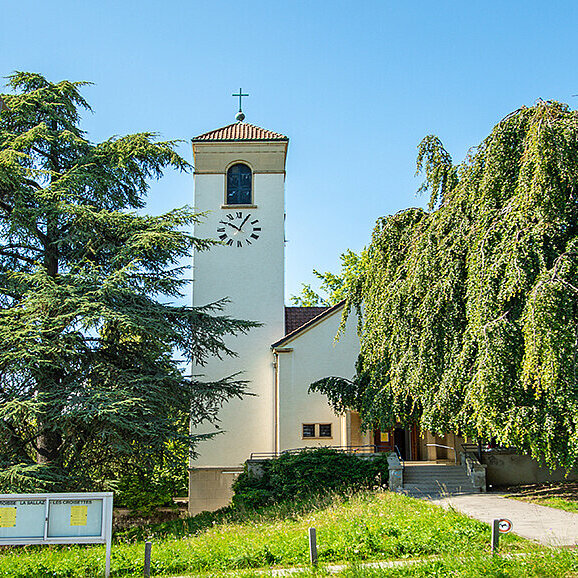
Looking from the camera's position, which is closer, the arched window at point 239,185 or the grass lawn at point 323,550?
the grass lawn at point 323,550

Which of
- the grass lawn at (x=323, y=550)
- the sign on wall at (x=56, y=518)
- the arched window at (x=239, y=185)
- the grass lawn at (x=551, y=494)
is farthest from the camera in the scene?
the arched window at (x=239, y=185)

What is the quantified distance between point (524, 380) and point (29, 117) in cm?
1421

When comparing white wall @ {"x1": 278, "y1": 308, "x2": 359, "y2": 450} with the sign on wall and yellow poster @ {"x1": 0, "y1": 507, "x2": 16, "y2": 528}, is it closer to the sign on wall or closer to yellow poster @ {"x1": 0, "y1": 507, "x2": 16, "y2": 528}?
the sign on wall

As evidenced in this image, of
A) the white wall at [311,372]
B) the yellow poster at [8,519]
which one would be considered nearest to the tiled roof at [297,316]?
the white wall at [311,372]

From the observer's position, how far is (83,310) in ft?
46.9

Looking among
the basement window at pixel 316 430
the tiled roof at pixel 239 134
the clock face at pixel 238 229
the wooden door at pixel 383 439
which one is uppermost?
the tiled roof at pixel 239 134

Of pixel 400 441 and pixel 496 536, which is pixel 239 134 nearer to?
pixel 400 441

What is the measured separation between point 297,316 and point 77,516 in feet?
51.9

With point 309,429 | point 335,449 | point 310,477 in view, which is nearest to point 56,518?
point 310,477

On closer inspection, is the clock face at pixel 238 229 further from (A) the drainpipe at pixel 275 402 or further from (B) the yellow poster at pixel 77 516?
(B) the yellow poster at pixel 77 516

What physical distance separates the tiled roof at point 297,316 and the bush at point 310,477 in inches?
260

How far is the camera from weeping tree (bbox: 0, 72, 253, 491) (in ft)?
46.4

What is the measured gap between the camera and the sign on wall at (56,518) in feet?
30.5

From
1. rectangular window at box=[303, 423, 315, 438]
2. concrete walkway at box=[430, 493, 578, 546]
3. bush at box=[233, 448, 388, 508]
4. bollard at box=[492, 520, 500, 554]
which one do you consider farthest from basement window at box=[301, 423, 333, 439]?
bollard at box=[492, 520, 500, 554]
